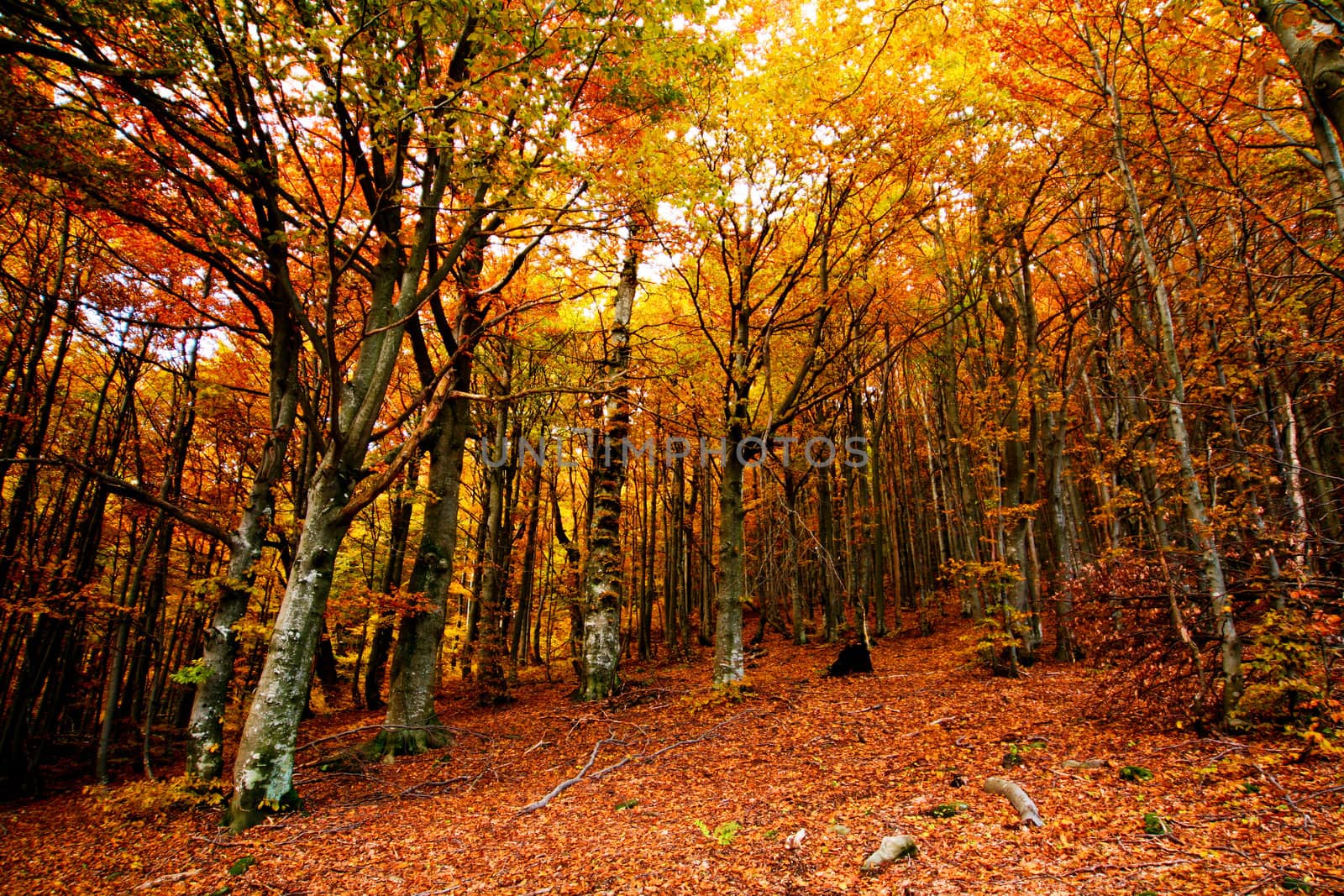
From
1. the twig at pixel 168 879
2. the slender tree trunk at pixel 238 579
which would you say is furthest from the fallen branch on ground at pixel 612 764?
the slender tree trunk at pixel 238 579

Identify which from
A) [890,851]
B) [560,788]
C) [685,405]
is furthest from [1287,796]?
[685,405]

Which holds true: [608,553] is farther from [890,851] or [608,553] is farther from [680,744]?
[890,851]

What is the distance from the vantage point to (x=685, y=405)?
8.56 metres

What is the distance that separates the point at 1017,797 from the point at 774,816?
167 centimetres

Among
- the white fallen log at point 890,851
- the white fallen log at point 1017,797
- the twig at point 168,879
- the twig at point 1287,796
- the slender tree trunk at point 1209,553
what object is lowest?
the twig at point 168,879

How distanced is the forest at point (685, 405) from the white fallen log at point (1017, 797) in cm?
5

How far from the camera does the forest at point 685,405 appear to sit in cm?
400

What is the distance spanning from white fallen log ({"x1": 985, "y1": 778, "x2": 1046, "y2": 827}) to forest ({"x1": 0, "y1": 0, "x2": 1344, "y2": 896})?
0.05 metres

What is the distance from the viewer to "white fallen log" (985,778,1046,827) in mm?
3467

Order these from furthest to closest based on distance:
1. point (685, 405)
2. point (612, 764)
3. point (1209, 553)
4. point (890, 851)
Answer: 1. point (685, 405)
2. point (612, 764)
3. point (1209, 553)
4. point (890, 851)

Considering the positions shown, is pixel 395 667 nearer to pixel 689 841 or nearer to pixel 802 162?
pixel 689 841

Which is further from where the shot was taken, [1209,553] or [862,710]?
[862,710]

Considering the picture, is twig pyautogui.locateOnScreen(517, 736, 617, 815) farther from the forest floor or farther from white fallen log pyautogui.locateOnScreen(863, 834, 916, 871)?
white fallen log pyautogui.locateOnScreen(863, 834, 916, 871)

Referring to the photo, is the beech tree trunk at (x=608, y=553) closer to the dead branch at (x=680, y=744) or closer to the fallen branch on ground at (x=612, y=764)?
the fallen branch on ground at (x=612, y=764)
